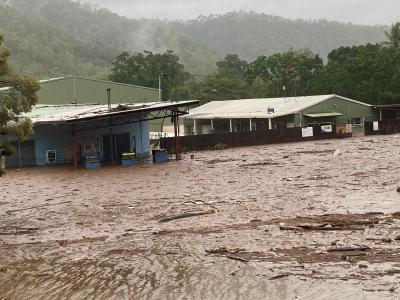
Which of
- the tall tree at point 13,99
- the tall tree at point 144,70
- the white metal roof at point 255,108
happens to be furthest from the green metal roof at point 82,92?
the tall tree at point 13,99

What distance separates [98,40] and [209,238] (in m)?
161

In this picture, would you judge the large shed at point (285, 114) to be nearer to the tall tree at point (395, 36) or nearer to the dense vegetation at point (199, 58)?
the dense vegetation at point (199, 58)

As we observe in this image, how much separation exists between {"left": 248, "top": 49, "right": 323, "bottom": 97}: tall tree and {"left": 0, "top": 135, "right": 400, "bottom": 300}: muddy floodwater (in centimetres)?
5916

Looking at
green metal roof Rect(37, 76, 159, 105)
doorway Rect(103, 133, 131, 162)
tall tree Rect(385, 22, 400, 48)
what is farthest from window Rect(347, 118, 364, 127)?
doorway Rect(103, 133, 131, 162)

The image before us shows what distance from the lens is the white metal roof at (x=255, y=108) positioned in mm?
59312

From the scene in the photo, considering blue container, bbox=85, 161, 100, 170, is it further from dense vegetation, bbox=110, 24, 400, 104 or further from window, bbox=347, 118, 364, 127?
dense vegetation, bbox=110, 24, 400, 104

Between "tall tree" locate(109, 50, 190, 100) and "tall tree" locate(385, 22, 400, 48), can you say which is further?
"tall tree" locate(109, 50, 190, 100)

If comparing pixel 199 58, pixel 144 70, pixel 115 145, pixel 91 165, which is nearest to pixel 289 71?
pixel 144 70

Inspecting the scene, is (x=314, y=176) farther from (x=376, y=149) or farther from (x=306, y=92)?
(x=306, y=92)

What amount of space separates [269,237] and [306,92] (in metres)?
72.0

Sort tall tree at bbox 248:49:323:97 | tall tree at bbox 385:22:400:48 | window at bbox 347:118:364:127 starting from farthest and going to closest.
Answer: tall tree at bbox 248:49:323:97 < tall tree at bbox 385:22:400:48 < window at bbox 347:118:364:127

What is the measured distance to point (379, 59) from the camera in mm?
67188

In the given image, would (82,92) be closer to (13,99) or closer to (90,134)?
(90,134)

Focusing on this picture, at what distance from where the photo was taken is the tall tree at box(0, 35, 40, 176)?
1623 centimetres
